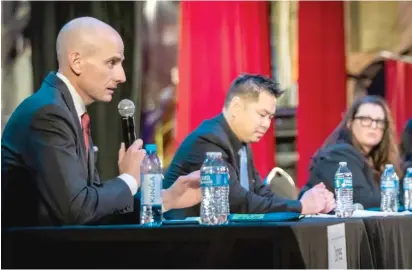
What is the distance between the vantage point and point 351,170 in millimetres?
2990

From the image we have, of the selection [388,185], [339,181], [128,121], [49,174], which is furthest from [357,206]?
[49,174]

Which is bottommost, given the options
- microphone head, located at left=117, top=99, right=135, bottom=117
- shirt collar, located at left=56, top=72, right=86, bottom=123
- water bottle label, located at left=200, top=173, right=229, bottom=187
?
water bottle label, located at left=200, top=173, right=229, bottom=187

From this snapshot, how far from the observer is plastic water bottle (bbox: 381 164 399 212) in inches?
112

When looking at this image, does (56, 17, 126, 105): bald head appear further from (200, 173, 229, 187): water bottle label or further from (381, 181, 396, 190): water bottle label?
(381, 181, 396, 190): water bottle label

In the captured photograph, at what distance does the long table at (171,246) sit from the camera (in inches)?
58.5

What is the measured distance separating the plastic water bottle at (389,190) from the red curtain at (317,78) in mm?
1462

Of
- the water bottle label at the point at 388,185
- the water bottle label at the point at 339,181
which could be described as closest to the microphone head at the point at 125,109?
the water bottle label at the point at 339,181

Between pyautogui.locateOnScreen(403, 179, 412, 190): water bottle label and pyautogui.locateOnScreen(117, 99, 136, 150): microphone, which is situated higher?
pyautogui.locateOnScreen(117, 99, 136, 150): microphone

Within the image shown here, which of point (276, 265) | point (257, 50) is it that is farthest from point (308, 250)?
point (257, 50)

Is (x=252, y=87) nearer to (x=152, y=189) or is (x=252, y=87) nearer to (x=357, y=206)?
(x=357, y=206)

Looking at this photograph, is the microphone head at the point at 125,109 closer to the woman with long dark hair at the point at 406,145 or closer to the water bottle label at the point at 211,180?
the water bottle label at the point at 211,180

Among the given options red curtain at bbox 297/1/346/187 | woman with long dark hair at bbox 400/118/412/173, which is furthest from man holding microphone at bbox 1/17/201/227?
red curtain at bbox 297/1/346/187

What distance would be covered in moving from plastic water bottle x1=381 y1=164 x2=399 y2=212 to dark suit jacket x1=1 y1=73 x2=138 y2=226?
1.35 m

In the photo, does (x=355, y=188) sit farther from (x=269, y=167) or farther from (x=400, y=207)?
(x=269, y=167)
